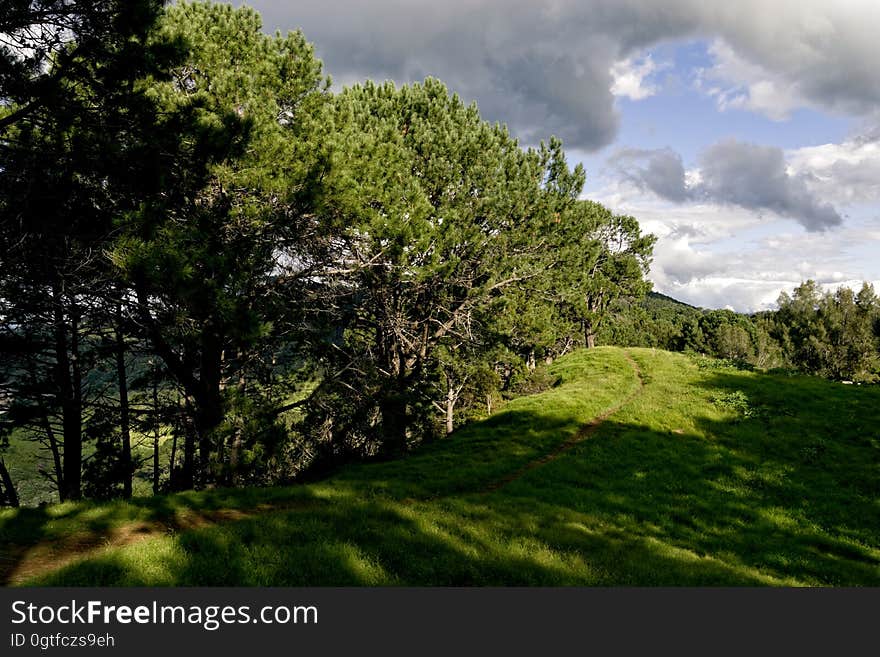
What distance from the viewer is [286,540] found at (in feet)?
25.2

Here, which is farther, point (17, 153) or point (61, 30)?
point (17, 153)

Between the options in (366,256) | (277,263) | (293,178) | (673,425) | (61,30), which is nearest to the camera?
(61,30)

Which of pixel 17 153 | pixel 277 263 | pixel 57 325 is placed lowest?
pixel 57 325

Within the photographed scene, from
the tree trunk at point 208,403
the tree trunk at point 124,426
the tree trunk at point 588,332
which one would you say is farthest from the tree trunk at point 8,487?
the tree trunk at point 588,332

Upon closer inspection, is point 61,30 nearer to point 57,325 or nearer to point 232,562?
point 57,325

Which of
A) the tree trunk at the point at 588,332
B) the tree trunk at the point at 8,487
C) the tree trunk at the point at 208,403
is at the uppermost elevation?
the tree trunk at the point at 588,332

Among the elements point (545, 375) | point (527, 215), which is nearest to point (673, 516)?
point (527, 215)

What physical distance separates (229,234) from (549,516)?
11930mm

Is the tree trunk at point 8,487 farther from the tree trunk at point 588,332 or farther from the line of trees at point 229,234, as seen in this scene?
the tree trunk at point 588,332

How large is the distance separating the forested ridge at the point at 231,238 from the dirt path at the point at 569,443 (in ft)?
17.9

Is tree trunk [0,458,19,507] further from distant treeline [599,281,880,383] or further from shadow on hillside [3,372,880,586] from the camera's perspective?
distant treeline [599,281,880,383]

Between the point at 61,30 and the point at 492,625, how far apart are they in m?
12.7

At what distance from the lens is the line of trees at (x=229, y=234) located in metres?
9.71

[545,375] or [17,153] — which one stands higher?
[17,153]
